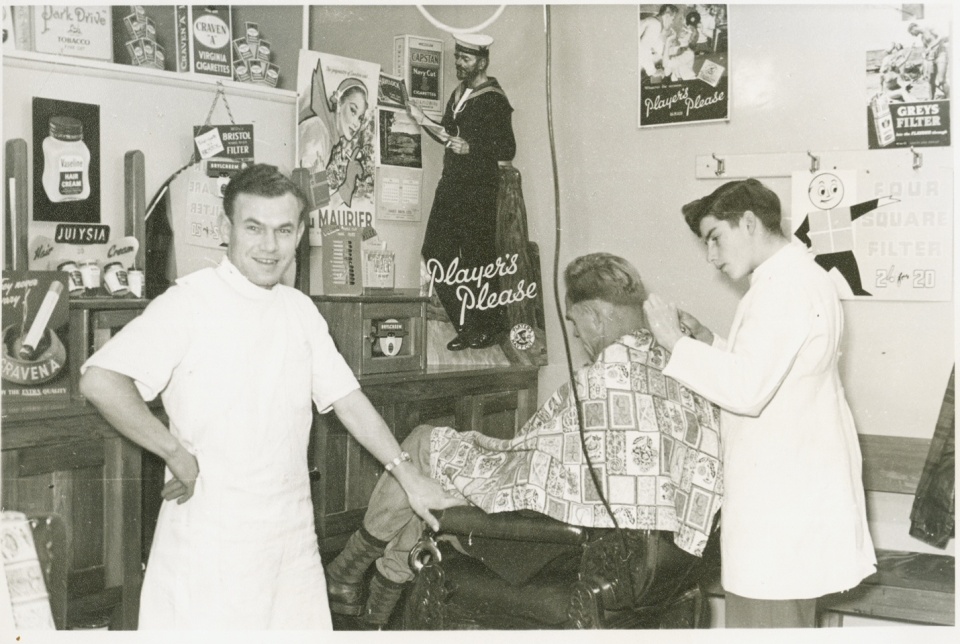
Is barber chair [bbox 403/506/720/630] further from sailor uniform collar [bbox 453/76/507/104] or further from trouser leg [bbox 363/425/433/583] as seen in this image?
sailor uniform collar [bbox 453/76/507/104]

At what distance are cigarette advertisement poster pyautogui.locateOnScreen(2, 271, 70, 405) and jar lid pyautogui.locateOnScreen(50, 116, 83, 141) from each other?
0.32 m

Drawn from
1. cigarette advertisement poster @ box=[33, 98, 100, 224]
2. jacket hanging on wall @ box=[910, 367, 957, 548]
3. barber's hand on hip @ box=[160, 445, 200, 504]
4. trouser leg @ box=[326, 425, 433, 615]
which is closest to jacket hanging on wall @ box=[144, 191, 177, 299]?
cigarette advertisement poster @ box=[33, 98, 100, 224]

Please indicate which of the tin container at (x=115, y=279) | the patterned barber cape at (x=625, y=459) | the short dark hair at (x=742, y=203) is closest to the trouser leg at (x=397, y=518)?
the patterned barber cape at (x=625, y=459)

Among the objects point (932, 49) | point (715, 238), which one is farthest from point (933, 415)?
point (932, 49)

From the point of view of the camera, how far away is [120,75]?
206 cm

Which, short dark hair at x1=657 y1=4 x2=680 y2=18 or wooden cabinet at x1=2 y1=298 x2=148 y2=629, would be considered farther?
short dark hair at x1=657 y1=4 x2=680 y2=18

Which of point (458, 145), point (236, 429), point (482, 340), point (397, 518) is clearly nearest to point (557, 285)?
point (482, 340)

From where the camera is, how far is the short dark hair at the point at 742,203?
6.70ft

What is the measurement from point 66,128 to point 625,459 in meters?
1.48

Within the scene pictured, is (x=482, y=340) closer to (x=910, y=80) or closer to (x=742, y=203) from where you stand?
(x=742, y=203)

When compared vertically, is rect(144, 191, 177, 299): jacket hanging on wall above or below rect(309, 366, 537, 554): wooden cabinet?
above

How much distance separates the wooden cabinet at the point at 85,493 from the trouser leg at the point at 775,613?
4.43 feet

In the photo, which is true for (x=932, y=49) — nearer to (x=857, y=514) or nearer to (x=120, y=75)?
(x=857, y=514)

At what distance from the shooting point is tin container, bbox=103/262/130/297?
2029 millimetres
